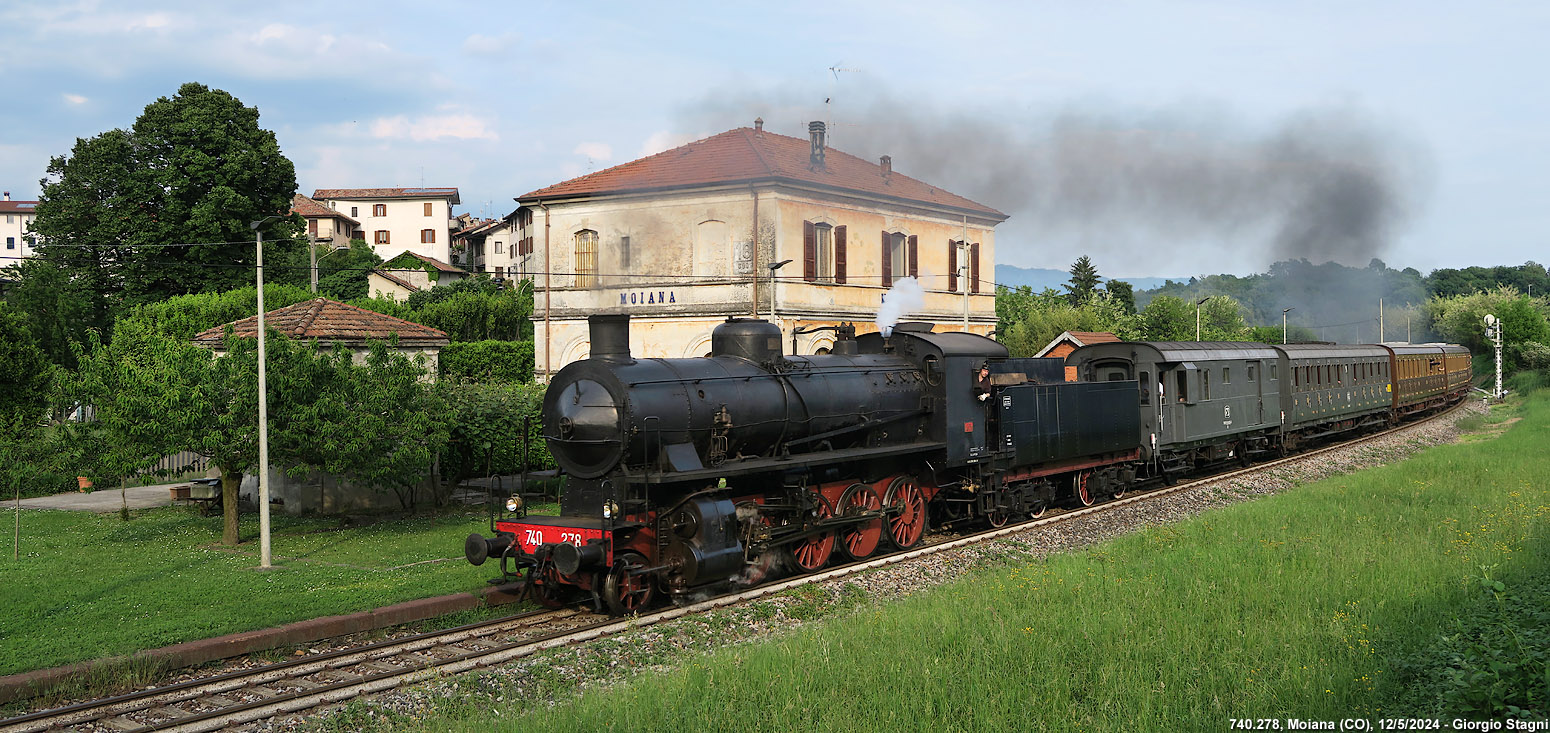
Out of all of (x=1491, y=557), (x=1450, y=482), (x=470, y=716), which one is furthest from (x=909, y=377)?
(x=1450, y=482)

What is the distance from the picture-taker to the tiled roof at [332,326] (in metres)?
19.8

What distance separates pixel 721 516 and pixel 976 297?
3055 centimetres

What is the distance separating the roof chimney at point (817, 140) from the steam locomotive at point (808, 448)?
1545cm

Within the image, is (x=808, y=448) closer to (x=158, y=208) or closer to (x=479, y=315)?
(x=479, y=315)

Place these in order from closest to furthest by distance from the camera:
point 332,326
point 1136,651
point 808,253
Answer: point 1136,651, point 332,326, point 808,253

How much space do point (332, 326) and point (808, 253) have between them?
16.6m

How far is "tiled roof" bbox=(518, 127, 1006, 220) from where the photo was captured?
107 ft

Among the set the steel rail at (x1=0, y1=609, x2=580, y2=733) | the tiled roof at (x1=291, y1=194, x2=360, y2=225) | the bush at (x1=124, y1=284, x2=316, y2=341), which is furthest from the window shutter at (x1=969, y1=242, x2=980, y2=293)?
the tiled roof at (x1=291, y1=194, x2=360, y2=225)

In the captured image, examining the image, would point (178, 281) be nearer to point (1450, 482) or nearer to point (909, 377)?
point (909, 377)

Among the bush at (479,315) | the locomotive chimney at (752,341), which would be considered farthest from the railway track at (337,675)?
the bush at (479,315)

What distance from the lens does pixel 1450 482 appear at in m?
18.2

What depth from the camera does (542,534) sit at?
11258 millimetres

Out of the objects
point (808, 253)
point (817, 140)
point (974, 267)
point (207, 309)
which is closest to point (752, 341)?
point (808, 253)

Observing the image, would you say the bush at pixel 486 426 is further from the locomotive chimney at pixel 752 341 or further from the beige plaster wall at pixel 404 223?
the beige plaster wall at pixel 404 223
